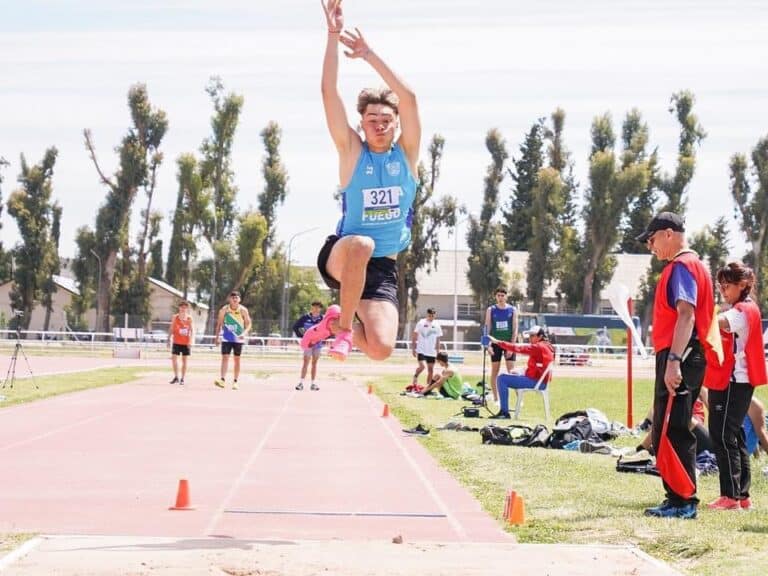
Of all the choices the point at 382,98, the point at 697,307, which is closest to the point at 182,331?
the point at 697,307

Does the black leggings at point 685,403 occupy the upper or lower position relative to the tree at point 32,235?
lower

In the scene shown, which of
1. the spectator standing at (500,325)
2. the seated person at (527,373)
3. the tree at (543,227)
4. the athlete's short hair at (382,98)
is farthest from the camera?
→ the tree at (543,227)

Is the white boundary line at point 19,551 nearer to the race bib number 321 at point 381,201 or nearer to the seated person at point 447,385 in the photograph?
the race bib number 321 at point 381,201

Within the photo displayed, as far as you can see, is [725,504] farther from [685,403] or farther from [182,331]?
[182,331]

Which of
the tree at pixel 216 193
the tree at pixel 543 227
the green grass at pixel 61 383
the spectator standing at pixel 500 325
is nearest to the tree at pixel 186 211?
the tree at pixel 216 193

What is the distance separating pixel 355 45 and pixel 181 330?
1740cm

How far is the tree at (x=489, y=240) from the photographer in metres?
70.6

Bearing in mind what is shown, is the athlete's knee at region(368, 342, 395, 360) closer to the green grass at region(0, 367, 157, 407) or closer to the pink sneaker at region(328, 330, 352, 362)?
the pink sneaker at region(328, 330, 352, 362)

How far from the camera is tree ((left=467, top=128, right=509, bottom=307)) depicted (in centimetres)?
7056

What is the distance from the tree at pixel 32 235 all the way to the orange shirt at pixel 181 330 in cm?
4775

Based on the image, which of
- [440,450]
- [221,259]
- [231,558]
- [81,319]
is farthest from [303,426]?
[81,319]

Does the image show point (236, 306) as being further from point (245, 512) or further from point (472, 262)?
point (472, 262)

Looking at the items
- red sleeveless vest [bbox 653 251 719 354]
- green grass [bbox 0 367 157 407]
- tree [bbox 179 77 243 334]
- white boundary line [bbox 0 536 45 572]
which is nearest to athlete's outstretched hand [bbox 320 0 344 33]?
red sleeveless vest [bbox 653 251 719 354]

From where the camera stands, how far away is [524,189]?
84438 millimetres
